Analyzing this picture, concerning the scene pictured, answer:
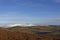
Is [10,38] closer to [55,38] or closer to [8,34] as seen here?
[8,34]

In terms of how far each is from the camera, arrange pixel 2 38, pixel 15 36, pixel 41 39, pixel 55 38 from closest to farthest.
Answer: pixel 2 38, pixel 15 36, pixel 41 39, pixel 55 38

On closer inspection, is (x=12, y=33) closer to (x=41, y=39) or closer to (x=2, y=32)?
(x=2, y=32)

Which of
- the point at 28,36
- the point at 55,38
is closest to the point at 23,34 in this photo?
the point at 28,36

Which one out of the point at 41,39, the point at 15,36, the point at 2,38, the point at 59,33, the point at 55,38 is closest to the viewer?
the point at 2,38

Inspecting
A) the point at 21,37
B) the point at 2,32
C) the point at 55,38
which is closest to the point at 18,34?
the point at 21,37

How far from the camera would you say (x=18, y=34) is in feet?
91.4

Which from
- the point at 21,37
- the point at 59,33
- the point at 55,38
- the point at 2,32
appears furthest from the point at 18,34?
the point at 59,33

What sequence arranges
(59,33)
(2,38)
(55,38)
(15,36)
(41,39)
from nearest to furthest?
1. (2,38)
2. (15,36)
3. (41,39)
4. (55,38)
5. (59,33)

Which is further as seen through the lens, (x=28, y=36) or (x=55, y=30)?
(x=55, y=30)

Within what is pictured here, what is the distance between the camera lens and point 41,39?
29.3 m

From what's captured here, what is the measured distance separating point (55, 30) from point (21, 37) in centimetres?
1502

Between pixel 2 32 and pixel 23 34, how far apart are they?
406 cm

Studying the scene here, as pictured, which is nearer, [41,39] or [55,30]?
A: [41,39]

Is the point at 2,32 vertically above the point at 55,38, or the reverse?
the point at 2,32
